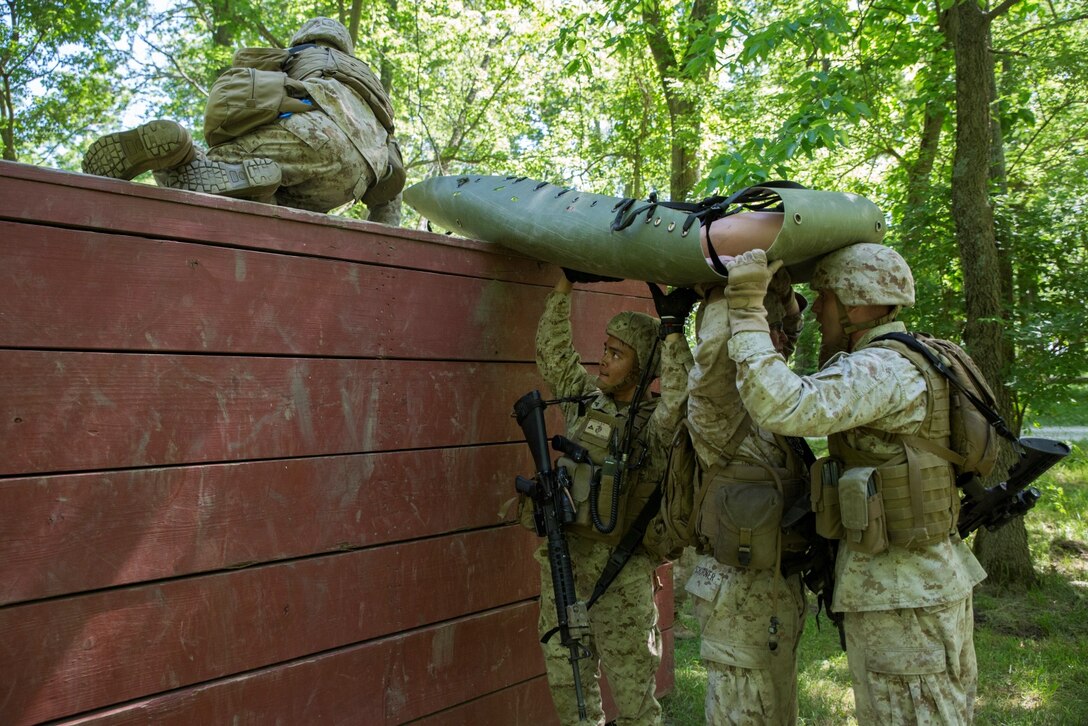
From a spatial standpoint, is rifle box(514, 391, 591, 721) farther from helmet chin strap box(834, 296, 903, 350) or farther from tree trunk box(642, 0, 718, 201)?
tree trunk box(642, 0, 718, 201)

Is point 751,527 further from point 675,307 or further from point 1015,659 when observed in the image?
point 1015,659

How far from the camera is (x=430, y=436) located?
3.00m

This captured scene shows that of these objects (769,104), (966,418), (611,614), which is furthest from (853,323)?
(769,104)

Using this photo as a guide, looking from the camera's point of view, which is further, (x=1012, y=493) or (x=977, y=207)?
(x=977, y=207)

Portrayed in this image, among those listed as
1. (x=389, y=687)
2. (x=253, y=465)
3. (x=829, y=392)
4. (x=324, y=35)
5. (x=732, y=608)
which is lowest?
(x=389, y=687)

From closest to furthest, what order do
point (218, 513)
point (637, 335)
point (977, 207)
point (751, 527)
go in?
point (218, 513) → point (751, 527) → point (637, 335) → point (977, 207)

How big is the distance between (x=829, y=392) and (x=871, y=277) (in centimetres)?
53

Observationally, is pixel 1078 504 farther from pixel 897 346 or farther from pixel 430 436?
pixel 430 436

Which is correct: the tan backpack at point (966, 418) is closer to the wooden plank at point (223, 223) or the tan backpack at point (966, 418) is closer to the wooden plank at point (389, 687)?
the wooden plank at point (223, 223)

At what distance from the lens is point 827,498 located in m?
2.54

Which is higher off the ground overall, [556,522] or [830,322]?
[830,322]

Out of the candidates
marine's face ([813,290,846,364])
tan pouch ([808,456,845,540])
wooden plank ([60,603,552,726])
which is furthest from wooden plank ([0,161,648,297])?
A: tan pouch ([808,456,845,540])

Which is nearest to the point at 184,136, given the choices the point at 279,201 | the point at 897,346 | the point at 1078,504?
the point at 279,201

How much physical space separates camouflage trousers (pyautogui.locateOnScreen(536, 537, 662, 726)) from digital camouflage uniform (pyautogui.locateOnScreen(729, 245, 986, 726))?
2.57 ft
